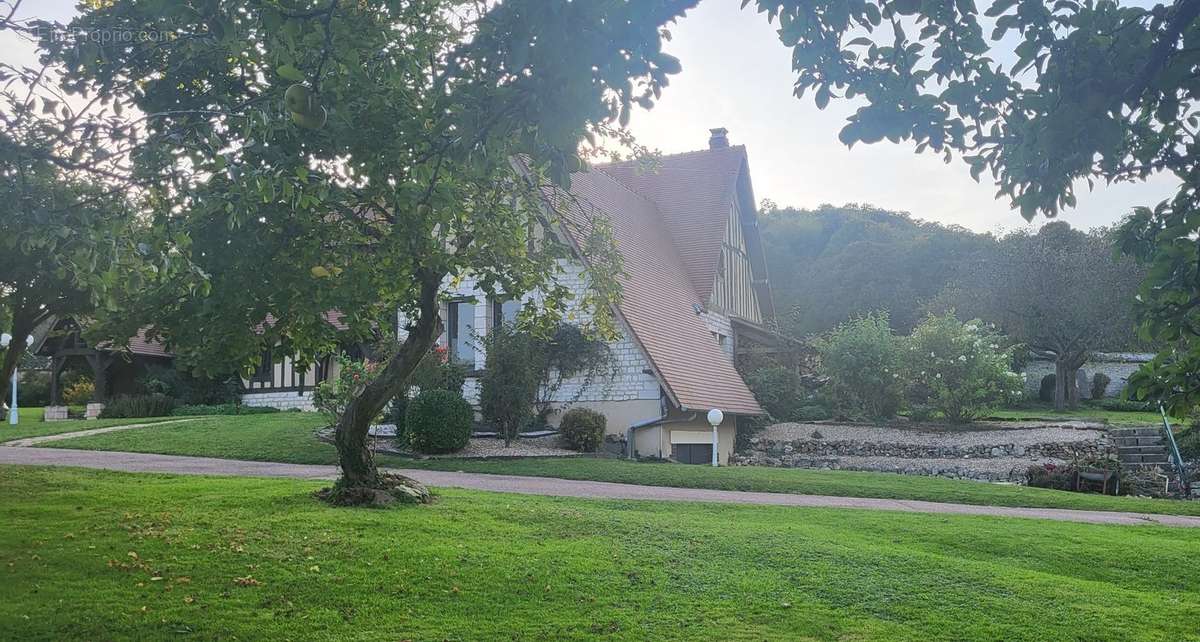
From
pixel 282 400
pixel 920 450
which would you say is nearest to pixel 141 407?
pixel 282 400

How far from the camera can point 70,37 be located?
6.86 metres

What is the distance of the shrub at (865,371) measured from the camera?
24.9 m

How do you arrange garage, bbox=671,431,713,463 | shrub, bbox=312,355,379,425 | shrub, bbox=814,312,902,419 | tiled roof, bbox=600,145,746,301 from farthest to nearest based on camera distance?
tiled roof, bbox=600,145,746,301 → shrub, bbox=814,312,902,419 → garage, bbox=671,431,713,463 → shrub, bbox=312,355,379,425

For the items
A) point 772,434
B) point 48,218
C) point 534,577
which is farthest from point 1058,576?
point 772,434

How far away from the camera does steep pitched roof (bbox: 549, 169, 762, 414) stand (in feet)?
65.3

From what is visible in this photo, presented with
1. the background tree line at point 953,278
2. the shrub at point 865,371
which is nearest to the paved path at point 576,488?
the shrub at point 865,371

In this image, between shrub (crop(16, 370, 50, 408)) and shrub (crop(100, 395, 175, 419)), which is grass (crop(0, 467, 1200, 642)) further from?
shrub (crop(16, 370, 50, 408))

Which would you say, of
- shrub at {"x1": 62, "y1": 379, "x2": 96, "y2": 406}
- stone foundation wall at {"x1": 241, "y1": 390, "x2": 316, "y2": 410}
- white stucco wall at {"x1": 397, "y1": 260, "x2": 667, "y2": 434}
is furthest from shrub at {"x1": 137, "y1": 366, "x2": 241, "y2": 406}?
white stucco wall at {"x1": 397, "y1": 260, "x2": 667, "y2": 434}

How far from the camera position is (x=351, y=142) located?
740 centimetres

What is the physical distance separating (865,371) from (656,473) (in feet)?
36.3

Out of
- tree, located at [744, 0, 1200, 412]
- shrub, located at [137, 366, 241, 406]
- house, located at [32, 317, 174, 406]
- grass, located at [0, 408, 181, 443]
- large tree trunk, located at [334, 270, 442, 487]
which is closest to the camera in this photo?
tree, located at [744, 0, 1200, 412]

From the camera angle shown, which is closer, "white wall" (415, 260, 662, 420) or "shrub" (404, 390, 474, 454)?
"shrub" (404, 390, 474, 454)

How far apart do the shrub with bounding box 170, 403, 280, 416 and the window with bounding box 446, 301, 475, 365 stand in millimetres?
7742

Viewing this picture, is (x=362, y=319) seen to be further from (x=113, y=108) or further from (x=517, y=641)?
(x=517, y=641)
